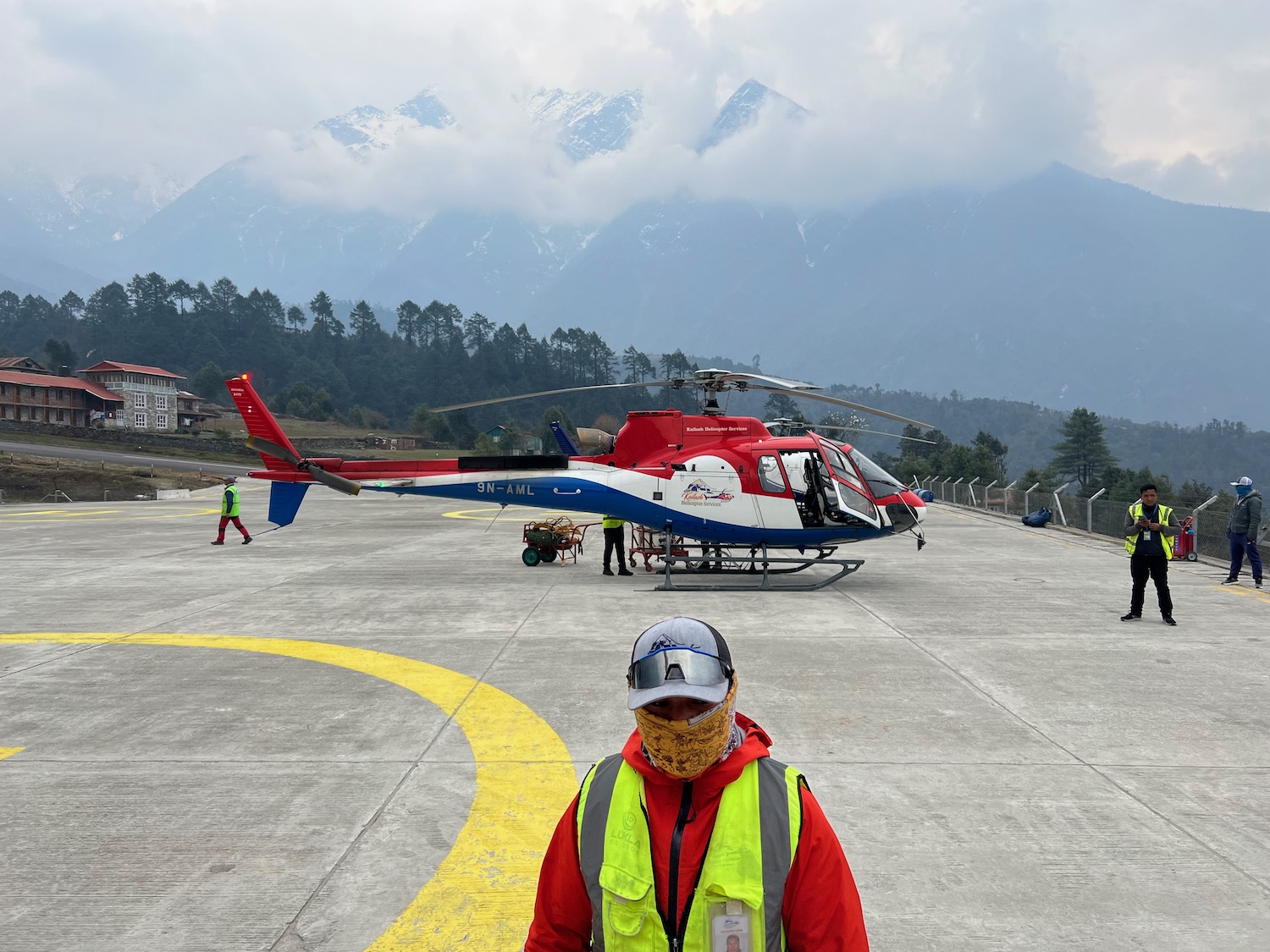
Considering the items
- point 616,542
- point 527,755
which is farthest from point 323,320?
point 527,755

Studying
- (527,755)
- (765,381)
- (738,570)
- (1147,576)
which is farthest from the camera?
(738,570)

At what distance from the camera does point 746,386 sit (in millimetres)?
13680

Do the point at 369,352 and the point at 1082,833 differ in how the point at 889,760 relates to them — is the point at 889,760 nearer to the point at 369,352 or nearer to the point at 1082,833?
the point at 1082,833

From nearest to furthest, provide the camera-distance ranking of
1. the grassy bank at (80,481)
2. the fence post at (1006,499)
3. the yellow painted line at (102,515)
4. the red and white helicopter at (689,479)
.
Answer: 1. the red and white helicopter at (689,479)
2. the yellow painted line at (102,515)
3. the fence post at (1006,499)
4. the grassy bank at (80,481)

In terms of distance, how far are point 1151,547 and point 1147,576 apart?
0.46 metres

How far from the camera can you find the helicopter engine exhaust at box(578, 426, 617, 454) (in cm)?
1602

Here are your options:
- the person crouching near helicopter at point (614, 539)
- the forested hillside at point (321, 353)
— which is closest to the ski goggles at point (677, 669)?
the person crouching near helicopter at point (614, 539)

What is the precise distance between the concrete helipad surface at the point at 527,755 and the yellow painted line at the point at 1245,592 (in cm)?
50

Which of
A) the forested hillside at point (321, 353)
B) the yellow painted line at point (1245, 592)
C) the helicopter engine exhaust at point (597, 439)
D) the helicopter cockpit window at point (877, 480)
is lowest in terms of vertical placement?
the yellow painted line at point (1245, 592)

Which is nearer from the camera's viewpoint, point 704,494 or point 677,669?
point 677,669

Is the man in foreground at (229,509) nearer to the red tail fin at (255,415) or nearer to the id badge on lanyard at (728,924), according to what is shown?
the red tail fin at (255,415)

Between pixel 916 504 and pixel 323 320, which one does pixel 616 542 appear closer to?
pixel 916 504

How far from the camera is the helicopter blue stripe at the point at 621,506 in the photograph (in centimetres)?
1452

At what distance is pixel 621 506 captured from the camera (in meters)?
14.9
